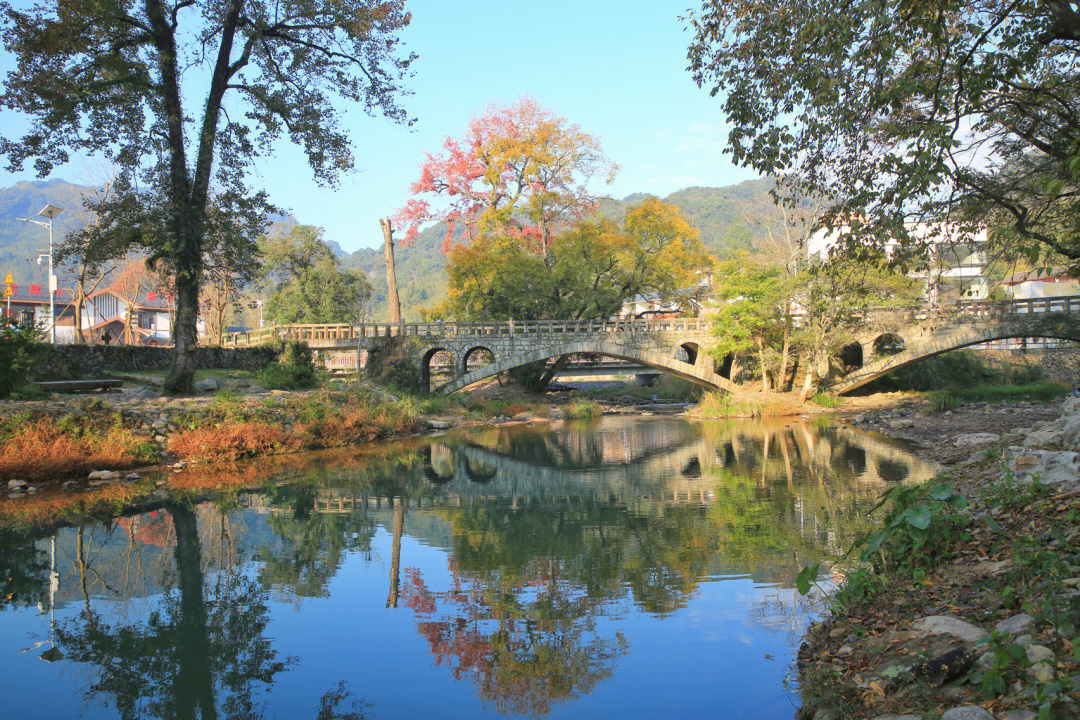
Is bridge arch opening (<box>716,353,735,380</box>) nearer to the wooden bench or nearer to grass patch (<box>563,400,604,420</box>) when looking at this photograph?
grass patch (<box>563,400,604,420</box>)

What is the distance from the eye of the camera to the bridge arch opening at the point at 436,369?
108ft

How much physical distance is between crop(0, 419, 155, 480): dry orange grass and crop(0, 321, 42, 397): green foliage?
7.58ft

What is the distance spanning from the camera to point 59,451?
44.6 feet

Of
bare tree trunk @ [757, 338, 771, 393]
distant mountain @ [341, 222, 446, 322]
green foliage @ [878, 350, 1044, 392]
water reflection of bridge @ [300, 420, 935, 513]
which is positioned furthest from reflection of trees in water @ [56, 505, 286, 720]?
distant mountain @ [341, 222, 446, 322]

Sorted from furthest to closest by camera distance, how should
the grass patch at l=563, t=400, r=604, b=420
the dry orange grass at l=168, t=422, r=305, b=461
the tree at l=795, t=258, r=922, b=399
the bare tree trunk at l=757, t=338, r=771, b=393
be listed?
the bare tree trunk at l=757, t=338, r=771, b=393 < the grass patch at l=563, t=400, r=604, b=420 < the tree at l=795, t=258, r=922, b=399 < the dry orange grass at l=168, t=422, r=305, b=461

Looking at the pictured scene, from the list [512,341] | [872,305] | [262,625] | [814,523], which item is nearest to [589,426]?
[512,341]

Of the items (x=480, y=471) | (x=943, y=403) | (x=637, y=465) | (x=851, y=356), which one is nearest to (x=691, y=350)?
(x=851, y=356)

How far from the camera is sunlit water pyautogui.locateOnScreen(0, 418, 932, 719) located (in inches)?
204

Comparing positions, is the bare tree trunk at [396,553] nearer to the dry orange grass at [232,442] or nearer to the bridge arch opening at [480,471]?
the bridge arch opening at [480,471]

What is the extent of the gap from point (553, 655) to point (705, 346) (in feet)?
90.8

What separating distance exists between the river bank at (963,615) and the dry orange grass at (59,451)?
44.8 feet

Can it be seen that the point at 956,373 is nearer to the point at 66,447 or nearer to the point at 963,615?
the point at 963,615

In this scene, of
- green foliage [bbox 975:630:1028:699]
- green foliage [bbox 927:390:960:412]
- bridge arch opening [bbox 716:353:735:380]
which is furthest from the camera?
bridge arch opening [bbox 716:353:735:380]

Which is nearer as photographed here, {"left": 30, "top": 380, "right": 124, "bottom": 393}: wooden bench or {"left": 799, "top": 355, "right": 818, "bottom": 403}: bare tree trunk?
{"left": 30, "top": 380, "right": 124, "bottom": 393}: wooden bench
